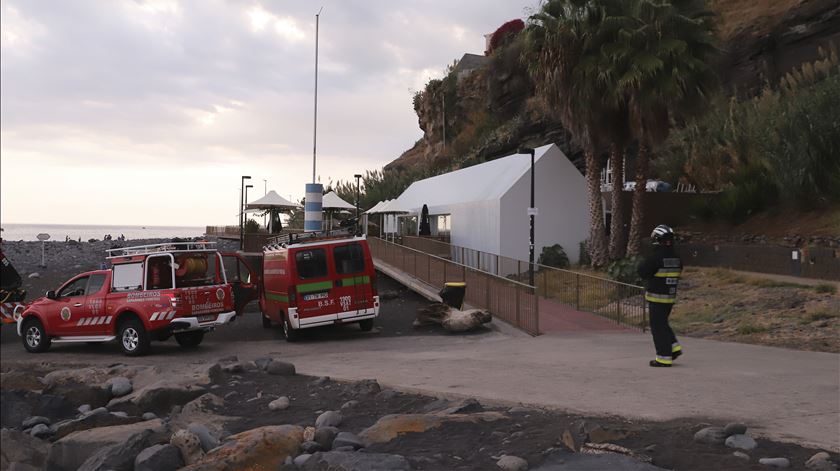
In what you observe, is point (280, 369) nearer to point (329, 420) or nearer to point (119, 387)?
point (119, 387)

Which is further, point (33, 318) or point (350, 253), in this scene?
point (350, 253)

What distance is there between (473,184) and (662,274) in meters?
25.3

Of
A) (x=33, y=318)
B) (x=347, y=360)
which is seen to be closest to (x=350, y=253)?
(x=347, y=360)

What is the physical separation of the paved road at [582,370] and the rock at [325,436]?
2.19 m

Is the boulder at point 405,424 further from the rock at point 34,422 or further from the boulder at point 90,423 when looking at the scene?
the rock at point 34,422

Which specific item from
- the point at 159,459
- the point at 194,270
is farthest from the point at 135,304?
the point at 159,459

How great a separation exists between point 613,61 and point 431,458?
76.5 ft

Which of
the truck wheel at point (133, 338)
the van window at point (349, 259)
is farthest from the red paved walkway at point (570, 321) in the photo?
the truck wheel at point (133, 338)

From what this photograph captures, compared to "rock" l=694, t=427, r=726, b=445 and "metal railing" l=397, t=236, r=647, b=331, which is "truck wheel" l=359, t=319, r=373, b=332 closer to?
"metal railing" l=397, t=236, r=647, b=331

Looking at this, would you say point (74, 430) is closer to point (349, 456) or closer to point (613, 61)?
point (349, 456)

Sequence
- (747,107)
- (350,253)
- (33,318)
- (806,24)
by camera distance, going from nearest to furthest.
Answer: (33,318), (350,253), (747,107), (806,24)

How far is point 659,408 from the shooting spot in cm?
778

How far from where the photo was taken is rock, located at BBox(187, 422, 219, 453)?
7.36m

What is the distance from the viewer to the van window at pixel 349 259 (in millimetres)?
16438
